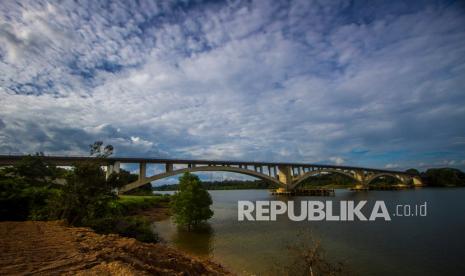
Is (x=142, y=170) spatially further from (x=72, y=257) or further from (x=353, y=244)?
(x=72, y=257)

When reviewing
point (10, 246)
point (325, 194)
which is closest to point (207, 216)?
point (10, 246)

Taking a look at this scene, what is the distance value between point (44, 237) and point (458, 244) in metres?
24.0

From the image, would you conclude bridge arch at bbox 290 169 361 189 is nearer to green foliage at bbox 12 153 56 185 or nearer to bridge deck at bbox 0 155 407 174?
bridge deck at bbox 0 155 407 174

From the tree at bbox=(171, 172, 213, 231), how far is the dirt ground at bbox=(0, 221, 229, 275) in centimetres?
1315

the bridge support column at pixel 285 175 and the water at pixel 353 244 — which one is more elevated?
the bridge support column at pixel 285 175

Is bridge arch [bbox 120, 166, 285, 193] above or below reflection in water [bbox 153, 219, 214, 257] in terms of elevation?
above

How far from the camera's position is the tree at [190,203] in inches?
930

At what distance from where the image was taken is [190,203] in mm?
23766

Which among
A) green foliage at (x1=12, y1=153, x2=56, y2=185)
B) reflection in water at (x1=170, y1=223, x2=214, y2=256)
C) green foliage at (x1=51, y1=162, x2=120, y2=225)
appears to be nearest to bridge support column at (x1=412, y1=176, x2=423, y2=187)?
reflection in water at (x1=170, y1=223, x2=214, y2=256)

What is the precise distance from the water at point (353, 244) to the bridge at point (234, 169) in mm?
9720

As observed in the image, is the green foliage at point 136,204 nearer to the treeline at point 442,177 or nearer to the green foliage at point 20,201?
the green foliage at point 20,201

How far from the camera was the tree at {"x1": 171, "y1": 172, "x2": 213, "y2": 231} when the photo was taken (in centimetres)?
2361

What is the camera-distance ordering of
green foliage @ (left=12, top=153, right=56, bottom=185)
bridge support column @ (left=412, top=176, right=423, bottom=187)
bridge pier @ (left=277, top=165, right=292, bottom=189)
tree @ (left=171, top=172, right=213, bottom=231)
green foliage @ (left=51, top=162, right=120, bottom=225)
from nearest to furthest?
green foliage @ (left=51, top=162, right=120, bottom=225) → green foliage @ (left=12, top=153, right=56, bottom=185) → tree @ (left=171, top=172, right=213, bottom=231) → bridge pier @ (left=277, top=165, right=292, bottom=189) → bridge support column @ (left=412, top=176, right=423, bottom=187)

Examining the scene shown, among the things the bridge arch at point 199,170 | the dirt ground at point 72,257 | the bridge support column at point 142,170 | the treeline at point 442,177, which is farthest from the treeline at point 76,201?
the treeline at point 442,177
